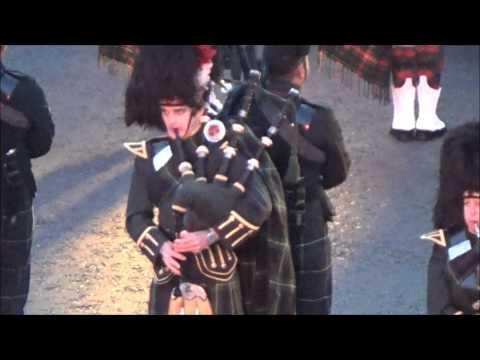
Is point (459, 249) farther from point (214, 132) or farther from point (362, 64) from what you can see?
point (362, 64)

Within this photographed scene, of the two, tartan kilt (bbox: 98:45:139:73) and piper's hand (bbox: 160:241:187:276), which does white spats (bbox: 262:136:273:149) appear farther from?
tartan kilt (bbox: 98:45:139:73)

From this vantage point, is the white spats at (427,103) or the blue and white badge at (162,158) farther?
the white spats at (427,103)

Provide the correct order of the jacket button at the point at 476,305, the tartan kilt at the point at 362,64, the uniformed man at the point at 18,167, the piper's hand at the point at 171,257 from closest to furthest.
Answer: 1. the jacket button at the point at 476,305
2. the piper's hand at the point at 171,257
3. the uniformed man at the point at 18,167
4. the tartan kilt at the point at 362,64

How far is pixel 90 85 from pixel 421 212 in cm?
302

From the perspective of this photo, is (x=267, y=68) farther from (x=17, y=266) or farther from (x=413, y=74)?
(x=413, y=74)

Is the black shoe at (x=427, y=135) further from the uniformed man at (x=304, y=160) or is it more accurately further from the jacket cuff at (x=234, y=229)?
the jacket cuff at (x=234, y=229)

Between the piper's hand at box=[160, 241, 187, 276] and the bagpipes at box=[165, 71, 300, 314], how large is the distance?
0.04 m

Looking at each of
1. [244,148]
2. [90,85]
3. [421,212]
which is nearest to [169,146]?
[244,148]

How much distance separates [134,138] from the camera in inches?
262

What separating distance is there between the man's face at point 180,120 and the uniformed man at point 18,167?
0.73m

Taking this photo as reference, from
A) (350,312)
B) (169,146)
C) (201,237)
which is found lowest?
(350,312)

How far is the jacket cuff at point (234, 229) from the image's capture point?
301cm

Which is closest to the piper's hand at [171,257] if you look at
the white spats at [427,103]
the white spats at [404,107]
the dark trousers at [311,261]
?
the dark trousers at [311,261]

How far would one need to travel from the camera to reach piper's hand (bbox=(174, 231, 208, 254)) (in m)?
3.01
